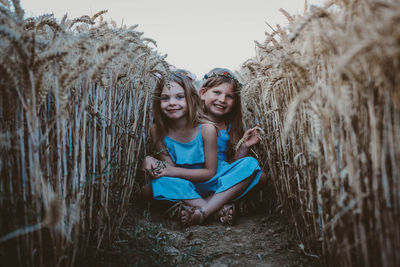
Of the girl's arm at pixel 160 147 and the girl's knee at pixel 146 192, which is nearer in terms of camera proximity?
the girl's knee at pixel 146 192

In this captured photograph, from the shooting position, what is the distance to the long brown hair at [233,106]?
251 cm

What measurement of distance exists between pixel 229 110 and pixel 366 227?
1788 mm

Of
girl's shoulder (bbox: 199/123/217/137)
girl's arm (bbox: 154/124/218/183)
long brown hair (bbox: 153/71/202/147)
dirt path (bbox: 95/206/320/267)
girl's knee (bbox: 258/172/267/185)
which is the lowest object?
dirt path (bbox: 95/206/320/267)

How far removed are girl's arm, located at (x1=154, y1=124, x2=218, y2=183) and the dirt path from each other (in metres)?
0.34

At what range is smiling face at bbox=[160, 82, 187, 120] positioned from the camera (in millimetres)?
2180

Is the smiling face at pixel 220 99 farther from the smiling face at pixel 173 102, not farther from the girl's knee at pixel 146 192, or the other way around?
the girl's knee at pixel 146 192

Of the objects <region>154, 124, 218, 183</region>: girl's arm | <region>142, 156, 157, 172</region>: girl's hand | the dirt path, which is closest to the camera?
the dirt path

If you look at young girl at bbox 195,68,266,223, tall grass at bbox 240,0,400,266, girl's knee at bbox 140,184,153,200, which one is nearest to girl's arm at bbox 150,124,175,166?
girl's knee at bbox 140,184,153,200

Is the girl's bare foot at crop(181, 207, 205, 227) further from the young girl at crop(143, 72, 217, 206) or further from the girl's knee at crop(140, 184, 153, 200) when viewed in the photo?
the girl's knee at crop(140, 184, 153, 200)

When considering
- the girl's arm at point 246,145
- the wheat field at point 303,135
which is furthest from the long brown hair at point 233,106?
the wheat field at point 303,135

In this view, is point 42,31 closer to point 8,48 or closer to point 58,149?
point 8,48

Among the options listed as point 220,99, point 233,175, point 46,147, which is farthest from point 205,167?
point 46,147

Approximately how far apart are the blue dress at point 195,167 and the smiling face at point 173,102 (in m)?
0.20

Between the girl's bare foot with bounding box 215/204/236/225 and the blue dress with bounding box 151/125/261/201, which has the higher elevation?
the blue dress with bounding box 151/125/261/201
